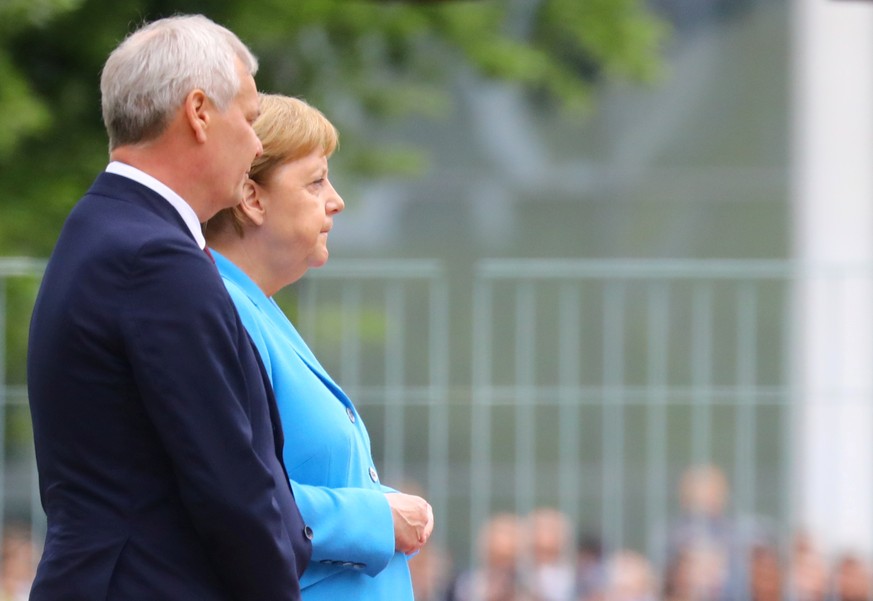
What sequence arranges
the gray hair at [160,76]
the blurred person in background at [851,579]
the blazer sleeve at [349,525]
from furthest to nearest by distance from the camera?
the blurred person in background at [851,579] < the blazer sleeve at [349,525] < the gray hair at [160,76]

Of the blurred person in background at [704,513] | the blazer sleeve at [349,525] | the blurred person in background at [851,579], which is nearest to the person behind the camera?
the blazer sleeve at [349,525]

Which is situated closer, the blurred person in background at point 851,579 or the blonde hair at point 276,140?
the blonde hair at point 276,140

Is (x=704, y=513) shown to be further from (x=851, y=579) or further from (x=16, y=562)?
(x=16, y=562)

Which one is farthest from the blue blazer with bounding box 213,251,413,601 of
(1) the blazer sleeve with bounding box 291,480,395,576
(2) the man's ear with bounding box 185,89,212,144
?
(2) the man's ear with bounding box 185,89,212,144

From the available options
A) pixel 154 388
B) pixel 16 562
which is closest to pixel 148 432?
pixel 154 388

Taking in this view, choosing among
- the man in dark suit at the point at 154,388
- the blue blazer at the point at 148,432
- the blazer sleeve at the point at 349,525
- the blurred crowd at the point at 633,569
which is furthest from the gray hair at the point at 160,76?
the blurred crowd at the point at 633,569

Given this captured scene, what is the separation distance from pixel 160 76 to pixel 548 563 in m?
4.06

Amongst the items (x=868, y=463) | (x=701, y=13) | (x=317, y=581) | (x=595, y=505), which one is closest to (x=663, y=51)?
(x=701, y=13)

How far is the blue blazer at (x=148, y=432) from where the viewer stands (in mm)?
1776

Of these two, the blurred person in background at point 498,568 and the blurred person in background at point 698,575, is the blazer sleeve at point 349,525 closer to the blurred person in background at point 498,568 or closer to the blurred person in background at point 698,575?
the blurred person in background at point 498,568

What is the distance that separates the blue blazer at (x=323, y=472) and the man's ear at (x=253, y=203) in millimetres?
82

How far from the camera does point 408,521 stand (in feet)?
7.47

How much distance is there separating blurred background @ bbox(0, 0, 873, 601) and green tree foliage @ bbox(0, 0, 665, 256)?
15 mm

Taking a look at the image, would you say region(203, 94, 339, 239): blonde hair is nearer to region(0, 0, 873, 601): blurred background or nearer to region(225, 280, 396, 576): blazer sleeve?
region(225, 280, 396, 576): blazer sleeve
